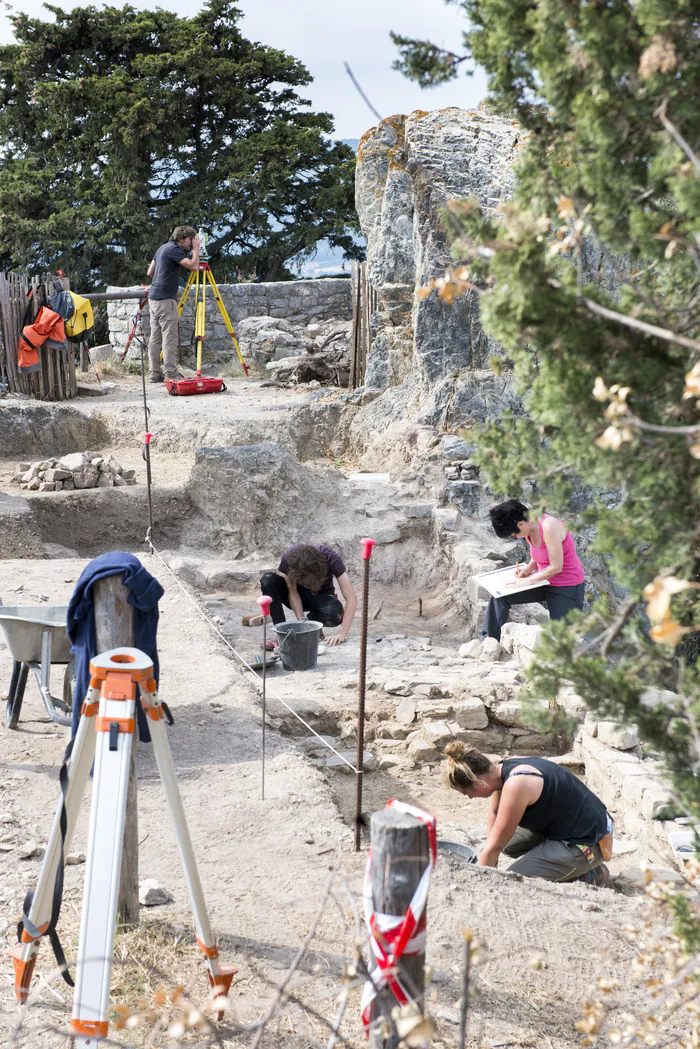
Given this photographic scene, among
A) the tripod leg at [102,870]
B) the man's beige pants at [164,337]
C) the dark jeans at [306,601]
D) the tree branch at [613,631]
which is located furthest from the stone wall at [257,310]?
the tree branch at [613,631]

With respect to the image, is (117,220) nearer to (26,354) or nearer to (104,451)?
(26,354)

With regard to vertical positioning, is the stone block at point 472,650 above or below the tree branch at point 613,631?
below

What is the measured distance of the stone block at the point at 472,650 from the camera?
7.14m

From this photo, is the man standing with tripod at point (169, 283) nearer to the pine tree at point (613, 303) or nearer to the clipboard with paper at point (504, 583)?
the clipboard with paper at point (504, 583)

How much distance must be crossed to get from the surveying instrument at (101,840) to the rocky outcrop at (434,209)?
8.31 metres

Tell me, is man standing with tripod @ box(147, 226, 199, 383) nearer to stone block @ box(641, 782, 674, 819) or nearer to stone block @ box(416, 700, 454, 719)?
stone block @ box(416, 700, 454, 719)

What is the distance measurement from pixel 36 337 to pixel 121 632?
11.0m

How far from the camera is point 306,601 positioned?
7504 mm

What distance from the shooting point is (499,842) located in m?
4.15

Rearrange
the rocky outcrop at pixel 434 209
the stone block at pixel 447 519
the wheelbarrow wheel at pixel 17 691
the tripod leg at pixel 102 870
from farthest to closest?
the rocky outcrop at pixel 434 209, the stone block at pixel 447 519, the wheelbarrow wheel at pixel 17 691, the tripod leg at pixel 102 870

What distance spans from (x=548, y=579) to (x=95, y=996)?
15.4 feet

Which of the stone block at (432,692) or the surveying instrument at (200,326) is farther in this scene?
the surveying instrument at (200,326)

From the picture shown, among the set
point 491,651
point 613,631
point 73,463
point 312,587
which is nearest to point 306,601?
point 312,587

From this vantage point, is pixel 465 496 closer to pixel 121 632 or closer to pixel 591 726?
pixel 591 726
